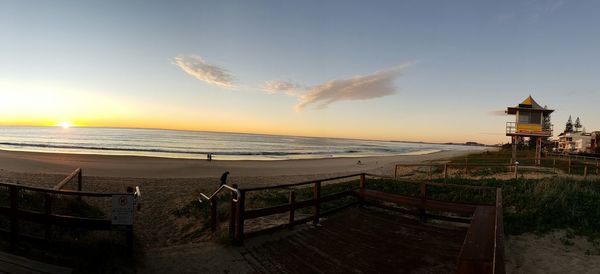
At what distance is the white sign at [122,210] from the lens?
5.57 m

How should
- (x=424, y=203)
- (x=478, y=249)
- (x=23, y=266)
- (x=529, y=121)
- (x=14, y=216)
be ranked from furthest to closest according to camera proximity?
(x=529, y=121) < (x=424, y=203) < (x=14, y=216) < (x=23, y=266) < (x=478, y=249)

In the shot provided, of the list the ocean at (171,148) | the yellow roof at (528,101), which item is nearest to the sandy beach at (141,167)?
the ocean at (171,148)

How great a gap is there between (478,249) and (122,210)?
5.17 meters

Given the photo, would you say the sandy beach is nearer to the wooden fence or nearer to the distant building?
the wooden fence

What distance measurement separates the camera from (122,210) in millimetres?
5617

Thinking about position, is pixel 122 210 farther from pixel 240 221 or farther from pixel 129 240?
pixel 240 221

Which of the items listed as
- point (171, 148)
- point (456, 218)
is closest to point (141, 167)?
point (456, 218)

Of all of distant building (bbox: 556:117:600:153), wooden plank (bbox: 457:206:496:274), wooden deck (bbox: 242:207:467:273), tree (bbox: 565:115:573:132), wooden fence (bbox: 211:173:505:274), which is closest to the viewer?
wooden plank (bbox: 457:206:496:274)

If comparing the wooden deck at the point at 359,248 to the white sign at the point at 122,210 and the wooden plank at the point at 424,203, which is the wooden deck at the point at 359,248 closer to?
the wooden plank at the point at 424,203

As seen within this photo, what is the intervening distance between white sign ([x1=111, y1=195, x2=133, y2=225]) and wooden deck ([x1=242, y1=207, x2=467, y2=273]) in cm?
199

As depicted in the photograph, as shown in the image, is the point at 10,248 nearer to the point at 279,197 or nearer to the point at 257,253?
the point at 257,253

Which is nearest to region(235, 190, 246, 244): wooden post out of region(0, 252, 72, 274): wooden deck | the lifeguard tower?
region(0, 252, 72, 274): wooden deck

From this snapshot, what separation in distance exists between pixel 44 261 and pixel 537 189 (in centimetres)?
1218

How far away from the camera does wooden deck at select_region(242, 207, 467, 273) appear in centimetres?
548
